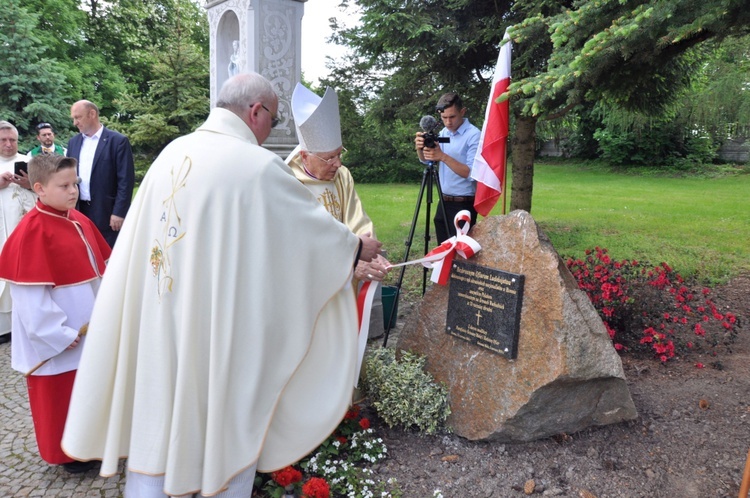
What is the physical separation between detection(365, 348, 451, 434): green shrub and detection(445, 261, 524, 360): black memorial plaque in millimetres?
348

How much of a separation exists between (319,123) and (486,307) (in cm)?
144

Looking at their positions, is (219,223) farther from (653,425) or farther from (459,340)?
(653,425)

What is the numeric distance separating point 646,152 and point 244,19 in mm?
25333

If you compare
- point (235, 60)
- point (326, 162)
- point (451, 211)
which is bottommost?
point (451, 211)

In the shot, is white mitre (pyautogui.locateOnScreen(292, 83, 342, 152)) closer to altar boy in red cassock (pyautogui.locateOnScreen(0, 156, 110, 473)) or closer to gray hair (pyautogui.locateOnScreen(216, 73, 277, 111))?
gray hair (pyautogui.locateOnScreen(216, 73, 277, 111))

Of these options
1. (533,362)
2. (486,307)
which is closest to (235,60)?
(486,307)

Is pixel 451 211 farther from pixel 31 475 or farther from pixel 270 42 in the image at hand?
pixel 31 475

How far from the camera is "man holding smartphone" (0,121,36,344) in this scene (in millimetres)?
5023

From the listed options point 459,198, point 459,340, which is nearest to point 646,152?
point 459,198

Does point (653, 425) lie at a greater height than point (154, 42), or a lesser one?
lesser

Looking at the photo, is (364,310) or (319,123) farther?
(364,310)

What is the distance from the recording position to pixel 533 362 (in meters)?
3.01

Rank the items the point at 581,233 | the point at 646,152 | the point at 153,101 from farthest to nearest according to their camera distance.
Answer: the point at 646,152, the point at 153,101, the point at 581,233

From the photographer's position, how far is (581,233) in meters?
9.76
